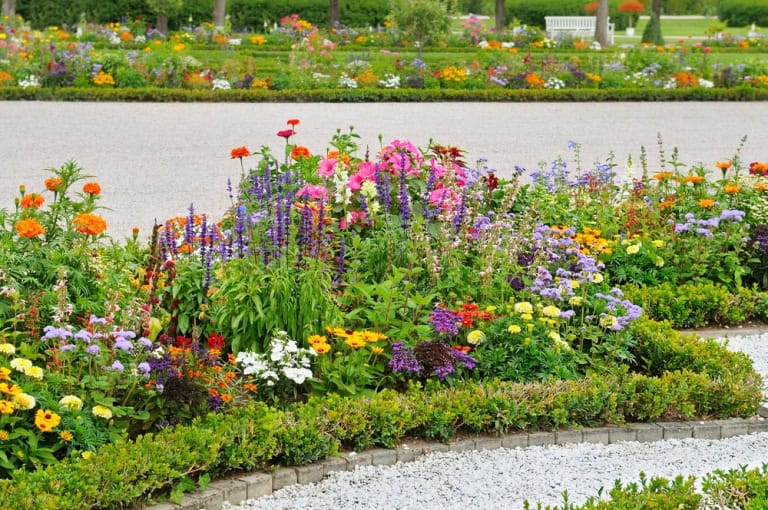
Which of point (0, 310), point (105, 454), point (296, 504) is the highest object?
point (0, 310)

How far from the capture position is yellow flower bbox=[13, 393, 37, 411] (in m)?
3.41

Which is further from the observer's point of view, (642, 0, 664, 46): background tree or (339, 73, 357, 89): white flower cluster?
(642, 0, 664, 46): background tree

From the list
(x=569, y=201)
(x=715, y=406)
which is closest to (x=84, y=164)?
(x=569, y=201)

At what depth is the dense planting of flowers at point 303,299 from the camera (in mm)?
3758

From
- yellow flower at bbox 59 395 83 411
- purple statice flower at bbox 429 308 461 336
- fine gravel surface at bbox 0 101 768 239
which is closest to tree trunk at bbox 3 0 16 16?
fine gravel surface at bbox 0 101 768 239

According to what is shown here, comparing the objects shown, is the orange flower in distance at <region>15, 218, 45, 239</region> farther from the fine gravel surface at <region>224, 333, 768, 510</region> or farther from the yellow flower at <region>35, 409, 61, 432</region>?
the fine gravel surface at <region>224, 333, 768, 510</region>

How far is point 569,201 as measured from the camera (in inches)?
251

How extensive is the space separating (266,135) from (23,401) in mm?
7837

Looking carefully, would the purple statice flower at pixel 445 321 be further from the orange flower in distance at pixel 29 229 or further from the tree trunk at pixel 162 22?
the tree trunk at pixel 162 22

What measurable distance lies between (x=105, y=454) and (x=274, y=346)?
86 cm

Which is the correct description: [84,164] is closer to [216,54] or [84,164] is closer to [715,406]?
[715,406]

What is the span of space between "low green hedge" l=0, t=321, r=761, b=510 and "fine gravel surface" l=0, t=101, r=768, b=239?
3487 mm

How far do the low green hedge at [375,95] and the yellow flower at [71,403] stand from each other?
34.8 feet

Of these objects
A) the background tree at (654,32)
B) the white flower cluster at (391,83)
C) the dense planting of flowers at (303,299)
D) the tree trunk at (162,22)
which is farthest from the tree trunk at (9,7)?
the dense planting of flowers at (303,299)
